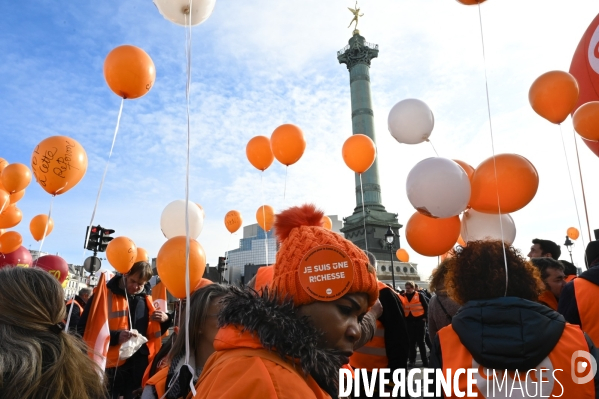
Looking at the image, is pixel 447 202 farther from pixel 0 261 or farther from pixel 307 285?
pixel 0 261

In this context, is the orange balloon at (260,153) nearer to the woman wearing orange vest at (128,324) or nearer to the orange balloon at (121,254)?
the orange balloon at (121,254)

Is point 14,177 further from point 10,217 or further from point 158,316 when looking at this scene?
point 158,316

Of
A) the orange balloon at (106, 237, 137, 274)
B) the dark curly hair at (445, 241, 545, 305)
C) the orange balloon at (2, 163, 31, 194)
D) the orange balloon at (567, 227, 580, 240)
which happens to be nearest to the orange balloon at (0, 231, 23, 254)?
the orange balloon at (2, 163, 31, 194)

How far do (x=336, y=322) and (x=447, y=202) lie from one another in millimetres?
2237

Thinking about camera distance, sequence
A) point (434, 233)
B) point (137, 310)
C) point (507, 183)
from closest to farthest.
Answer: point (507, 183) → point (434, 233) → point (137, 310)

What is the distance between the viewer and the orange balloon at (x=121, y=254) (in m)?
4.95

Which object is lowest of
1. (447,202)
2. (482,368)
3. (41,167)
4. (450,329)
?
(482,368)

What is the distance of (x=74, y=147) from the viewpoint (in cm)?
440

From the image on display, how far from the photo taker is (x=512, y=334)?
1670 millimetres

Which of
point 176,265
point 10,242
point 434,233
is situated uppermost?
point 10,242

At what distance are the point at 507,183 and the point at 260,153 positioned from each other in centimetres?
426

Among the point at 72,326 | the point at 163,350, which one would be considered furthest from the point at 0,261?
the point at 163,350

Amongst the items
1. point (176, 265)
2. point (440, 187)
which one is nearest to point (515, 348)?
point (440, 187)

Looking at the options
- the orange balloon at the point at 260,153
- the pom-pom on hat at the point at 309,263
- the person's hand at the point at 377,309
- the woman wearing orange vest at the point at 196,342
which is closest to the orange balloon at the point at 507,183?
the person's hand at the point at 377,309
